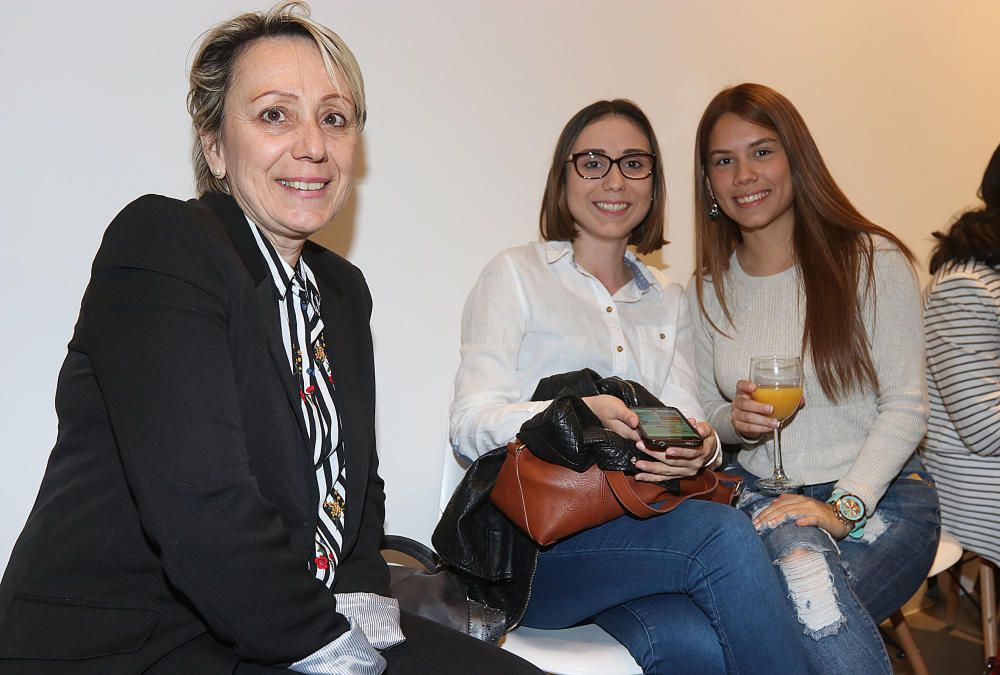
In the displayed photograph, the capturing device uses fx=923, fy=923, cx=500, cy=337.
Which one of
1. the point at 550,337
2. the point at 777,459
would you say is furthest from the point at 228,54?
the point at 777,459

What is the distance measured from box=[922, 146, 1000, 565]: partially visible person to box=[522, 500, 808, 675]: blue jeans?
1.12 m

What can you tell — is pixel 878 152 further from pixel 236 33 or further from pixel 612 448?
pixel 236 33

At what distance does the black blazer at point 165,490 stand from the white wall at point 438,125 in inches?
22.8

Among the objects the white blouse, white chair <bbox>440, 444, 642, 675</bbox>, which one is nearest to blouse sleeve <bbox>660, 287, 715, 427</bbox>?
the white blouse

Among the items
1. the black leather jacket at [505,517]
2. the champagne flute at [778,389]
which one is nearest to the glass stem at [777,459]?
the champagne flute at [778,389]

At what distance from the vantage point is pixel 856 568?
2.13m

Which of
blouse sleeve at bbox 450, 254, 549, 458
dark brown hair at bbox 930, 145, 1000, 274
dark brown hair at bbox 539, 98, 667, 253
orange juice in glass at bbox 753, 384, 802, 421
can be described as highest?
dark brown hair at bbox 539, 98, 667, 253

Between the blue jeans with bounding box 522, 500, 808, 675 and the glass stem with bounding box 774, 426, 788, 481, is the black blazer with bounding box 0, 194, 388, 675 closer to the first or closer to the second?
the blue jeans with bounding box 522, 500, 808, 675

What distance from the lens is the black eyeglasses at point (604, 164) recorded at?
2.33m

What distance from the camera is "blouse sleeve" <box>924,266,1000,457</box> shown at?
2.56m

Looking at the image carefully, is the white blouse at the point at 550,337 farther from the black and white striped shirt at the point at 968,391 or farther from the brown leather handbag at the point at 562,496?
the black and white striped shirt at the point at 968,391

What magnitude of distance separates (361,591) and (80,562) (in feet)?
1.59

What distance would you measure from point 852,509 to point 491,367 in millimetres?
915

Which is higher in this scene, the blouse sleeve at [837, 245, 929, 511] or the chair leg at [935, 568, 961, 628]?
the blouse sleeve at [837, 245, 929, 511]
